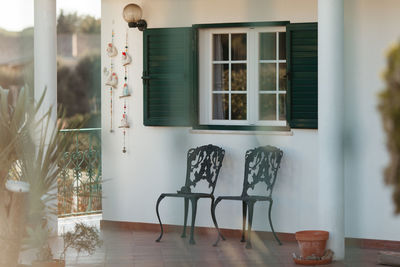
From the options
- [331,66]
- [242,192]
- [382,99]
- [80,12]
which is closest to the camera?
[382,99]

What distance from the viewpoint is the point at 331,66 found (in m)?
5.32

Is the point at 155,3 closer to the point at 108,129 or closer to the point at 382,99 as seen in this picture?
the point at 108,129

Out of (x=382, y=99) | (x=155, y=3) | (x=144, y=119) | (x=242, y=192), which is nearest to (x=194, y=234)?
(x=242, y=192)

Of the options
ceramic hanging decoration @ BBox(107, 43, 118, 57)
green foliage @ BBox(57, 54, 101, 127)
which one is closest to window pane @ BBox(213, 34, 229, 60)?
ceramic hanging decoration @ BBox(107, 43, 118, 57)

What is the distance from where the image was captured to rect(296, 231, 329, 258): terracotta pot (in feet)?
17.6

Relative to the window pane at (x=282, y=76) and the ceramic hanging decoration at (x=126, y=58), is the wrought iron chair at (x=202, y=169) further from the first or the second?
the ceramic hanging decoration at (x=126, y=58)

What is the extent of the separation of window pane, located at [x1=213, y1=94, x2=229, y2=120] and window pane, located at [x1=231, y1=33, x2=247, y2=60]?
0.41 metres

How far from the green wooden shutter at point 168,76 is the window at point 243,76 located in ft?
0.47

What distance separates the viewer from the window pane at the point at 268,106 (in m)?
6.70

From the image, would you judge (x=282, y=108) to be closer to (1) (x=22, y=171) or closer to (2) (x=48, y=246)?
(2) (x=48, y=246)

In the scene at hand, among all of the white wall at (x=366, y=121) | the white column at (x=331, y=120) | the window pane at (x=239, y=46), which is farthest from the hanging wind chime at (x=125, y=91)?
the white column at (x=331, y=120)

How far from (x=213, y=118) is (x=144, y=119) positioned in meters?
0.72

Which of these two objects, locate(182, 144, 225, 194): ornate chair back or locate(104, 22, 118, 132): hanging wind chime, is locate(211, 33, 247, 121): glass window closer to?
locate(182, 144, 225, 194): ornate chair back

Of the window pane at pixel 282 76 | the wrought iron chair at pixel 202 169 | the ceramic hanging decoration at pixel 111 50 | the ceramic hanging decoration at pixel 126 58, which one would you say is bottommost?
the wrought iron chair at pixel 202 169
